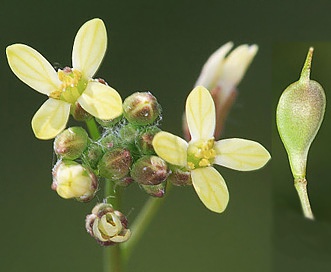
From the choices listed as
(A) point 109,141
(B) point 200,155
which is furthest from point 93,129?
(B) point 200,155

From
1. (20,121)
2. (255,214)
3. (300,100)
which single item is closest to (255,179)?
(255,214)

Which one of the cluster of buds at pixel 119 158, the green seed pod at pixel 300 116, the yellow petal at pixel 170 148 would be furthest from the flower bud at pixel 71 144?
the green seed pod at pixel 300 116

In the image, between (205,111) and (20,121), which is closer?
(205,111)

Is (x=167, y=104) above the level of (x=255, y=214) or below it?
above

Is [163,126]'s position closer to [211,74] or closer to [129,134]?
[211,74]

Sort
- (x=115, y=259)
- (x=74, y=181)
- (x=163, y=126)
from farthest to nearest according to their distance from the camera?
(x=163, y=126) → (x=115, y=259) → (x=74, y=181)

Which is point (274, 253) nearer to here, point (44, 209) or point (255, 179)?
point (255, 179)

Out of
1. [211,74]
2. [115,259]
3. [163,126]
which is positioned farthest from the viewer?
[163,126]

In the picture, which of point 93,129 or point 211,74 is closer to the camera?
point 93,129
